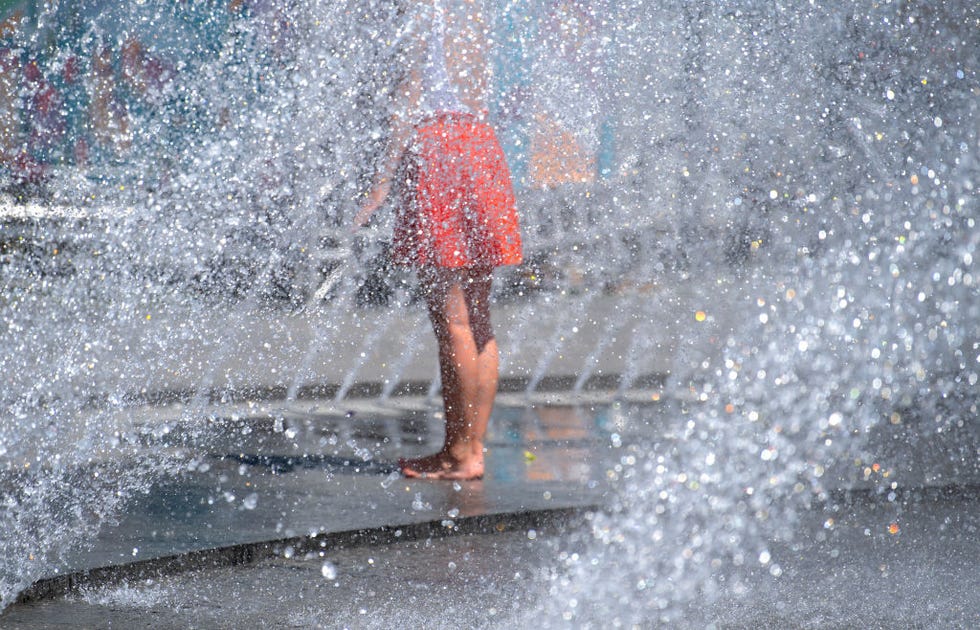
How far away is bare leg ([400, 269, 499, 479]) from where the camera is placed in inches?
91.1

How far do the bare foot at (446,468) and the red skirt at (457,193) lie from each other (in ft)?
1.46

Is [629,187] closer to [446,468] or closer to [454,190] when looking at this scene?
[454,190]

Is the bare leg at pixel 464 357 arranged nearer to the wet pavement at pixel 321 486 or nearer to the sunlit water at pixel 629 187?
the wet pavement at pixel 321 486

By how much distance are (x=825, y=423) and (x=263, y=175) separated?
1.35 meters

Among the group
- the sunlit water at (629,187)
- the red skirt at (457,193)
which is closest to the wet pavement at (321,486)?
the sunlit water at (629,187)

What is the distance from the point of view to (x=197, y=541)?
1.97 metres

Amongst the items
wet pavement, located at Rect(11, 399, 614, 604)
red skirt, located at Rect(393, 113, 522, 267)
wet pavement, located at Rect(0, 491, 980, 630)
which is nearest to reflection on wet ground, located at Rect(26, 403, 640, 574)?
wet pavement, located at Rect(11, 399, 614, 604)

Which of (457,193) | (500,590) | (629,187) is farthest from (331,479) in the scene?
(629,187)

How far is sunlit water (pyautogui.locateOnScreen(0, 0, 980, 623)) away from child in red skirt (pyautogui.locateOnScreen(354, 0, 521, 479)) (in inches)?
3.3

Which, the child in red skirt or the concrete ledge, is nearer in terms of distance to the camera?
the concrete ledge

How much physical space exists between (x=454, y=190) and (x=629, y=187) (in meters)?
0.65

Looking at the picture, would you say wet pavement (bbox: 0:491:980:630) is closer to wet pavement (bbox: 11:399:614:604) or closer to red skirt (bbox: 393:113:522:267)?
wet pavement (bbox: 11:399:614:604)

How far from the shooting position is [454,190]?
2.20m

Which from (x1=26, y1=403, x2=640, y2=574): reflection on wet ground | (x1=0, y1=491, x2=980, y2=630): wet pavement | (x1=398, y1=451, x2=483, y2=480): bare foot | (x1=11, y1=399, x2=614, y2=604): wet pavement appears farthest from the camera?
(x1=398, y1=451, x2=483, y2=480): bare foot
